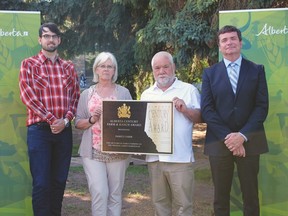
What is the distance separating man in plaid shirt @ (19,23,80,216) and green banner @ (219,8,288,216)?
5.80 feet

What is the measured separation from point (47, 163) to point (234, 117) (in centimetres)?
187

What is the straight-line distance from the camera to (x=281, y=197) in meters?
4.73

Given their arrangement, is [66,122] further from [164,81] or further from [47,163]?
[164,81]

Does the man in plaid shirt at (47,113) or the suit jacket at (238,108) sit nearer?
the suit jacket at (238,108)

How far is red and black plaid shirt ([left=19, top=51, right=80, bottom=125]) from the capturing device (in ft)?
13.8

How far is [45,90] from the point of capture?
4.28 metres

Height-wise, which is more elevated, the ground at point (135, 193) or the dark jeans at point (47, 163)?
the dark jeans at point (47, 163)

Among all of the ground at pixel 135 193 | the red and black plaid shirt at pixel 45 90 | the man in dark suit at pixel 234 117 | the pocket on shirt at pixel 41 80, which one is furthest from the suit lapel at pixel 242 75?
the ground at pixel 135 193

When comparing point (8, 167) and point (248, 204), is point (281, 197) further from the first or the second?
point (8, 167)

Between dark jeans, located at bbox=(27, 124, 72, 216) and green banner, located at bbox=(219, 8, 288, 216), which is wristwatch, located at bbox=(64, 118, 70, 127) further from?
green banner, located at bbox=(219, 8, 288, 216)

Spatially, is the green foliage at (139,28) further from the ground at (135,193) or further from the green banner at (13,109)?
the green banner at (13,109)

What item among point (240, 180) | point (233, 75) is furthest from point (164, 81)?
point (240, 180)

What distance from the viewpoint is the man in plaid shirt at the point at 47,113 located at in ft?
13.9

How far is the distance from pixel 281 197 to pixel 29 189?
2.77 meters
